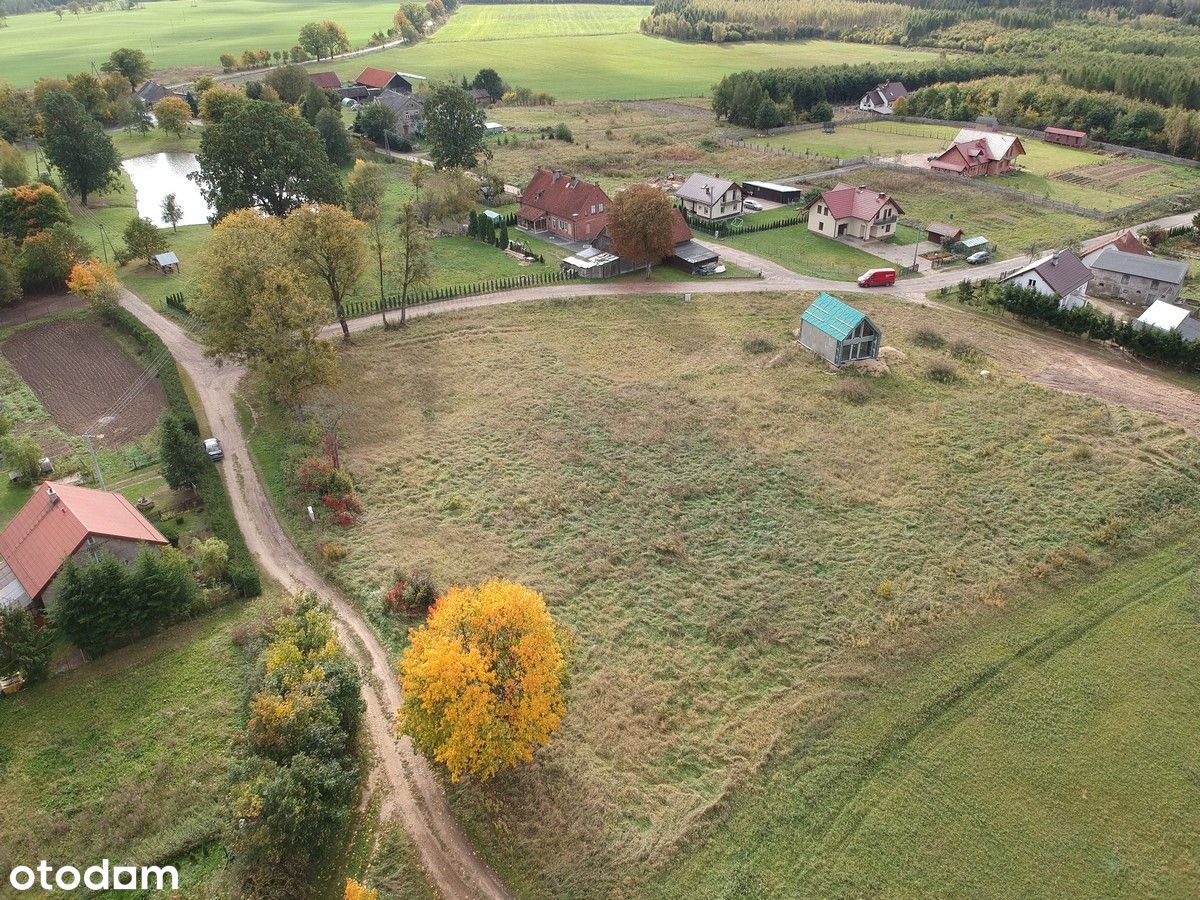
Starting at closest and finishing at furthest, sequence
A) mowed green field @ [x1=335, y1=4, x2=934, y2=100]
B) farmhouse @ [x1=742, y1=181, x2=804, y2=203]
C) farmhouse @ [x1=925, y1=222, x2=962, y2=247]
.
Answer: farmhouse @ [x1=925, y1=222, x2=962, y2=247]
farmhouse @ [x1=742, y1=181, x2=804, y2=203]
mowed green field @ [x1=335, y1=4, x2=934, y2=100]

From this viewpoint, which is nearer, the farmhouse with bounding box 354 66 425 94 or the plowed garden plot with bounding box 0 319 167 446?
the plowed garden plot with bounding box 0 319 167 446

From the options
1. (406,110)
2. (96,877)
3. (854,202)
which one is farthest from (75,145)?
(96,877)

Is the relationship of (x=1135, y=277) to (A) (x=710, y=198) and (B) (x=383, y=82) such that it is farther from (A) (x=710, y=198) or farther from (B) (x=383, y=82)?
(B) (x=383, y=82)

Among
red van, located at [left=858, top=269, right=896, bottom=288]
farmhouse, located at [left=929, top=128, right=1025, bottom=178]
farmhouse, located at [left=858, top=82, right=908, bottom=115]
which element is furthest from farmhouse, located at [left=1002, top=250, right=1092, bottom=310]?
farmhouse, located at [left=858, top=82, right=908, bottom=115]

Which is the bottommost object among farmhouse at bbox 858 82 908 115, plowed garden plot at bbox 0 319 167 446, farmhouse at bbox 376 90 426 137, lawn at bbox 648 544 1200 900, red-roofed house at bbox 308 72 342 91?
lawn at bbox 648 544 1200 900

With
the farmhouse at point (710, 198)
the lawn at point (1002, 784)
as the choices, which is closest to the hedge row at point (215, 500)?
the lawn at point (1002, 784)

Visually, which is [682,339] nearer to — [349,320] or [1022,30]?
[349,320]

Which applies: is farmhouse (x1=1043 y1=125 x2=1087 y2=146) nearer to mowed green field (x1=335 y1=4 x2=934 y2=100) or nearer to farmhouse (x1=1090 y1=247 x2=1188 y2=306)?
farmhouse (x1=1090 y1=247 x2=1188 y2=306)
